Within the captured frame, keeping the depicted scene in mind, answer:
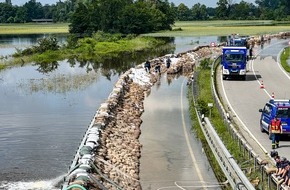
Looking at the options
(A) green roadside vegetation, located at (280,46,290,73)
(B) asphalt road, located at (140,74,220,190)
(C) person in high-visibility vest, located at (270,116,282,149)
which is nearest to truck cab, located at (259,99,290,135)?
(C) person in high-visibility vest, located at (270,116,282,149)

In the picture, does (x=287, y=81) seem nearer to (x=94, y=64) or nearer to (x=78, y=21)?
(x=94, y=64)

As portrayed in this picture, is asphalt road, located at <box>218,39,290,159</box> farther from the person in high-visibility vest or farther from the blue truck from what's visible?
the blue truck

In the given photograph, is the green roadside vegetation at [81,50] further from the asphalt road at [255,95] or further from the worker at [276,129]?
the worker at [276,129]

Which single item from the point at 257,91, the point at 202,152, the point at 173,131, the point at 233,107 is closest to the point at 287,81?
the point at 257,91

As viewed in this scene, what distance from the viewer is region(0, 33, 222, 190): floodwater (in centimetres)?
2466

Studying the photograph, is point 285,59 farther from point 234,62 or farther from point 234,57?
point 234,62

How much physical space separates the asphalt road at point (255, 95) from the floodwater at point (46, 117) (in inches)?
137

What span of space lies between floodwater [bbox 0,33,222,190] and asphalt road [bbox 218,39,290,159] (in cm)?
348

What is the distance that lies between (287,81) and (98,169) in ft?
98.0

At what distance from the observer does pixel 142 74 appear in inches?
2174

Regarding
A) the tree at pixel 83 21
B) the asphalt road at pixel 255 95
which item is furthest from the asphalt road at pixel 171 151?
the tree at pixel 83 21

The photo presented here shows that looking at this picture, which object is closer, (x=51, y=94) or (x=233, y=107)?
(x=233, y=107)

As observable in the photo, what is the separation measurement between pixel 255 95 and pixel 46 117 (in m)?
15.4

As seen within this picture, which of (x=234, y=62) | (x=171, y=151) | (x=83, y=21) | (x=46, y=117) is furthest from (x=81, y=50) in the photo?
(x=171, y=151)
